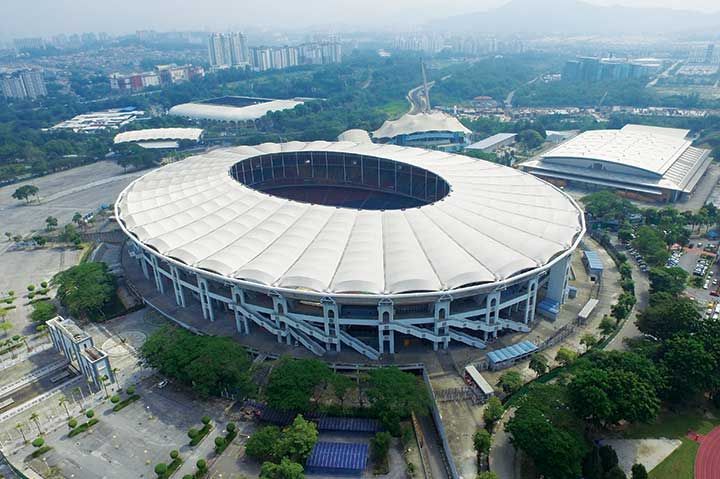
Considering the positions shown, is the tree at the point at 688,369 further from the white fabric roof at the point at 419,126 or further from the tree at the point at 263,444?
the white fabric roof at the point at 419,126

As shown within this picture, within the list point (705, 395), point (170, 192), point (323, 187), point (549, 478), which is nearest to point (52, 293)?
point (170, 192)

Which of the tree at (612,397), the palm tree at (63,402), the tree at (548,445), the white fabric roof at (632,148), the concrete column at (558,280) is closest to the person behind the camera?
the tree at (548,445)

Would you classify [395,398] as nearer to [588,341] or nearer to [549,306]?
[588,341]

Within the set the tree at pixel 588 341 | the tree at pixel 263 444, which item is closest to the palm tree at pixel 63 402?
the tree at pixel 263 444

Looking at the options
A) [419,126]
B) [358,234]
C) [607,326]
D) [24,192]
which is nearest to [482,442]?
[607,326]

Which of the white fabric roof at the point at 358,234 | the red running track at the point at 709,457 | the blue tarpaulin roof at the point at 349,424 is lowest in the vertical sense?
the red running track at the point at 709,457
